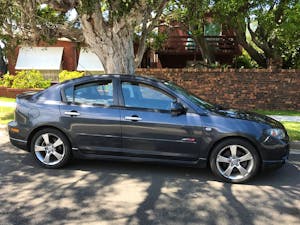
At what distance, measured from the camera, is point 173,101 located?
5.62m

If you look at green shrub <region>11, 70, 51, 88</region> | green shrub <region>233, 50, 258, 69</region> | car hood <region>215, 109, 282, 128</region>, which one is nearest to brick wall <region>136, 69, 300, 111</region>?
green shrub <region>11, 70, 51, 88</region>

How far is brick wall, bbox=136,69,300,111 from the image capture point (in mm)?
13516

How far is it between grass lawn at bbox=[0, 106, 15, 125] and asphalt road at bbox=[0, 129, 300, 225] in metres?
4.00

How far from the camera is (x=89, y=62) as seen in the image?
23312 millimetres

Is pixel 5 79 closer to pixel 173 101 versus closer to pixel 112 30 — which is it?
pixel 112 30

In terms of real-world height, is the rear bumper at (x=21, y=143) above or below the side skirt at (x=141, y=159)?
above

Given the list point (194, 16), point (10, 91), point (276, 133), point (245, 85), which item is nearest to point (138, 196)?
point (276, 133)

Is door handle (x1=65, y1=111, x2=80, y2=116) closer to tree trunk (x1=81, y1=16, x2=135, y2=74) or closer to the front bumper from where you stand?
the front bumper

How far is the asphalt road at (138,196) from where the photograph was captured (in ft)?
13.8

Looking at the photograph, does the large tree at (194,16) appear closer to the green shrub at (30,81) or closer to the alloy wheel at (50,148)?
the green shrub at (30,81)

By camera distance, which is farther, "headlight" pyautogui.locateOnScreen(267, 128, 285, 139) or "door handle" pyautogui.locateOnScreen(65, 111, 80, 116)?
"door handle" pyautogui.locateOnScreen(65, 111, 80, 116)

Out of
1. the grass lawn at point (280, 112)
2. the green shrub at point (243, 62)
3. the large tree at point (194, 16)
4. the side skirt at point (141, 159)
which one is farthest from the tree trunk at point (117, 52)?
the green shrub at point (243, 62)

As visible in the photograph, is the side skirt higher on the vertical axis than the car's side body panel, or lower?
lower

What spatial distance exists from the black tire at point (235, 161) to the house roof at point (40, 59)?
19488mm
